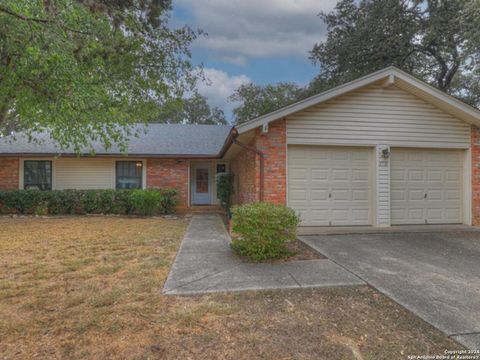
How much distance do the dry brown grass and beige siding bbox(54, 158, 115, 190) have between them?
28.3ft

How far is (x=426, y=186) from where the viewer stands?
793 centimetres

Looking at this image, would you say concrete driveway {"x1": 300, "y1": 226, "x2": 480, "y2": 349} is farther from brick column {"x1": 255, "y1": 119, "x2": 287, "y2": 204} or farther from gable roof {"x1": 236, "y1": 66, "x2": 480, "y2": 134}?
gable roof {"x1": 236, "y1": 66, "x2": 480, "y2": 134}

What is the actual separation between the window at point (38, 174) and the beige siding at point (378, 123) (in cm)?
1094

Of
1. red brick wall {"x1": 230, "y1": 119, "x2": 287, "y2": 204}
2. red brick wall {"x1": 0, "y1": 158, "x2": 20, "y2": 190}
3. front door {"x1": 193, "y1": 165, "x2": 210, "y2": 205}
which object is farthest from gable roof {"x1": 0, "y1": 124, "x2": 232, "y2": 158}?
red brick wall {"x1": 230, "y1": 119, "x2": 287, "y2": 204}

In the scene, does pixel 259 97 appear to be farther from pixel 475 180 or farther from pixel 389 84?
pixel 475 180

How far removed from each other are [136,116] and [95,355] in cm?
820

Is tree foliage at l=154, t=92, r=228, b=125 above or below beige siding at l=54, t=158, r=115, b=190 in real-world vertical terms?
above

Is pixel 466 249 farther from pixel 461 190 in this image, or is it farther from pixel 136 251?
pixel 136 251

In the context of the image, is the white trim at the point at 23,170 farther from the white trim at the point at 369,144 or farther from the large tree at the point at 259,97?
the large tree at the point at 259,97

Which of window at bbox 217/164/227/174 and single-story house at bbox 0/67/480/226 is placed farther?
window at bbox 217/164/227/174

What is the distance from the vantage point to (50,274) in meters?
4.16

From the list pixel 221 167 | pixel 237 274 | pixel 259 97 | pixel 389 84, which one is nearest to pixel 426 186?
pixel 389 84

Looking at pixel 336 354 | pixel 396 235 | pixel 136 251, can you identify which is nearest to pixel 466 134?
pixel 396 235

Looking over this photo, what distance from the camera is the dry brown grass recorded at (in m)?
2.31
